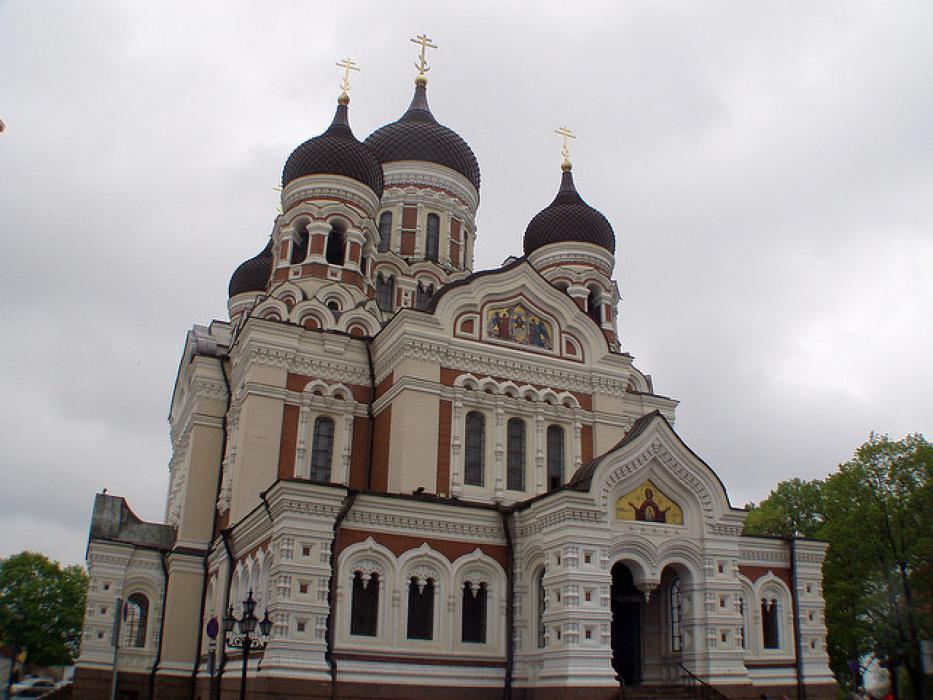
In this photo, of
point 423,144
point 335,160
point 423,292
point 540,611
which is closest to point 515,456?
point 540,611

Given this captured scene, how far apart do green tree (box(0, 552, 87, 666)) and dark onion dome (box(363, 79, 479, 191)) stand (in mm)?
29020

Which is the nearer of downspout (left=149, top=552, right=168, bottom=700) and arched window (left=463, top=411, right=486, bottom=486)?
arched window (left=463, top=411, right=486, bottom=486)

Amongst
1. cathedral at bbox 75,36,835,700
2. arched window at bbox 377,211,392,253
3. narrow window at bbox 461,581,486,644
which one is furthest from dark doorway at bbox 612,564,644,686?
arched window at bbox 377,211,392,253

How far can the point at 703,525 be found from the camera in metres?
18.2

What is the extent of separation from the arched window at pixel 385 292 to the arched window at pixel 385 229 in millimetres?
1565

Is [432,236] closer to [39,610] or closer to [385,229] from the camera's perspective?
[385,229]

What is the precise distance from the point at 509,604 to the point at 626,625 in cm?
282

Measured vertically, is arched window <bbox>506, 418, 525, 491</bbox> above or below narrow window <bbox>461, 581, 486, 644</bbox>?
above

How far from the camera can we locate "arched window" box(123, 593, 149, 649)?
75.7 feet

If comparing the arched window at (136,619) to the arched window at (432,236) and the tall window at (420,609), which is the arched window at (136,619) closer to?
the tall window at (420,609)

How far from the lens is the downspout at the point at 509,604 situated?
1748 cm

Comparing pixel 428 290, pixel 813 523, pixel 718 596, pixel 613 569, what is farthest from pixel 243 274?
pixel 813 523

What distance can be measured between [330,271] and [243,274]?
885 cm

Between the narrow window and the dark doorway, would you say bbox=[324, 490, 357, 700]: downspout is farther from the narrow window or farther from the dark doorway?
the dark doorway
